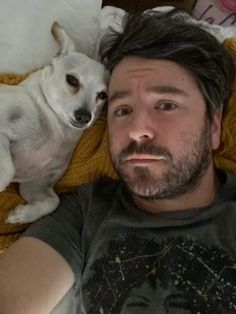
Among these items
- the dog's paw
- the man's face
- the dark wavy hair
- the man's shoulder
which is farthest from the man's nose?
the dog's paw

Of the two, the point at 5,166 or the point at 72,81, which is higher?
the point at 72,81

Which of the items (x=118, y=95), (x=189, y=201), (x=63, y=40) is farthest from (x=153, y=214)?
(x=63, y=40)

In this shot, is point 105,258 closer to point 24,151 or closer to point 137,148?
point 137,148

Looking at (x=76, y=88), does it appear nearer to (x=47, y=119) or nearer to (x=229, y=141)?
Result: (x=47, y=119)

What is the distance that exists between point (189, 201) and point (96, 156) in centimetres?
35

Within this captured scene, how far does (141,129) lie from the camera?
1.20 metres

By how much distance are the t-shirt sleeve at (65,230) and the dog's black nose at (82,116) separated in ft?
0.77

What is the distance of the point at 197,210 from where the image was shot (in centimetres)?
131

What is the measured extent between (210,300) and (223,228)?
21 cm

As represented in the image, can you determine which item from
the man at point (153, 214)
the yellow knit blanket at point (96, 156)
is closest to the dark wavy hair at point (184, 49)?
the man at point (153, 214)

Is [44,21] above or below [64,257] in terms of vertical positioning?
above

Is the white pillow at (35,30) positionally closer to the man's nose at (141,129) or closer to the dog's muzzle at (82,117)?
the dog's muzzle at (82,117)

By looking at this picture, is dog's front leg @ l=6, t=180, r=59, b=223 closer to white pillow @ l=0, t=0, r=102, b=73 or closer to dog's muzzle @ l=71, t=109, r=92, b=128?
dog's muzzle @ l=71, t=109, r=92, b=128

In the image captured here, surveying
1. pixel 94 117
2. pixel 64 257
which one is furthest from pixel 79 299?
pixel 94 117
